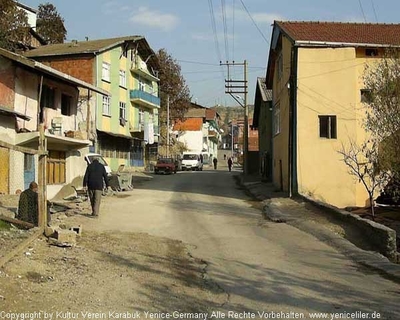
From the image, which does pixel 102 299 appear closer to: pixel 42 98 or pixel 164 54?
pixel 42 98

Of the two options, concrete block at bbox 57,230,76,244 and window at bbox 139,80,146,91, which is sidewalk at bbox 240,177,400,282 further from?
window at bbox 139,80,146,91

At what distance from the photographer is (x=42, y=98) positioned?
78.2ft

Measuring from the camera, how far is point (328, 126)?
23578 millimetres

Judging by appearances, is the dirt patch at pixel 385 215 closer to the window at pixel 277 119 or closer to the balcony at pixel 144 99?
the window at pixel 277 119

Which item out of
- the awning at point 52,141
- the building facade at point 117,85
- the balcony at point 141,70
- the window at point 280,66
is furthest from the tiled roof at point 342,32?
the balcony at point 141,70

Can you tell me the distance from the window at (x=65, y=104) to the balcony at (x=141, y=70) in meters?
19.7

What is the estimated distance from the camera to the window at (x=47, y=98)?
2386 cm

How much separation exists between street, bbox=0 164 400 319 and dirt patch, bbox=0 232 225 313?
0.01m

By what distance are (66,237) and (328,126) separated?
16037mm

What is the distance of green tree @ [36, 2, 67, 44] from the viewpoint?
52844 millimetres

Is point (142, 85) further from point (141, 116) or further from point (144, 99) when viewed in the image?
point (141, 116)

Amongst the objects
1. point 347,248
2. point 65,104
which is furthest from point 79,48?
point 347,248

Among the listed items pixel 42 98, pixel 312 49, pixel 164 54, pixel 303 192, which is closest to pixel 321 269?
pixel 303 192

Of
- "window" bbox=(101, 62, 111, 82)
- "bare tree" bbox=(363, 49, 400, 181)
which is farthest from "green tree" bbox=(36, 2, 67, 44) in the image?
"bare tree" bbox=(363, 49, 400, 181)
